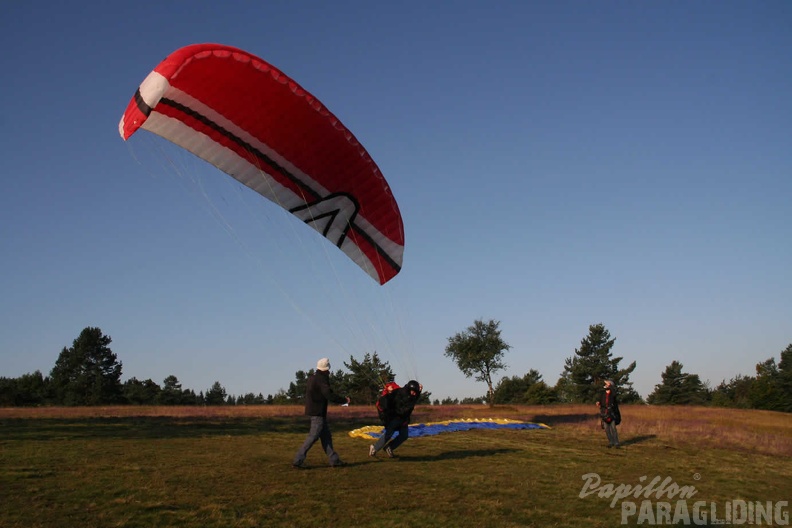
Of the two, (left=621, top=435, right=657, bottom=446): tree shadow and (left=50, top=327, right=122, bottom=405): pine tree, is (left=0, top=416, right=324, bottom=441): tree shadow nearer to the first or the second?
(left=621, top=435, right=657, bottom=446): tree shadow

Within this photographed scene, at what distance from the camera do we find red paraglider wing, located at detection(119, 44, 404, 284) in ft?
34.1

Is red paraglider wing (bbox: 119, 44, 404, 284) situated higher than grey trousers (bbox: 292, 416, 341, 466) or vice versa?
red paraglider wing (bbox: 119, 44, 404, 284)

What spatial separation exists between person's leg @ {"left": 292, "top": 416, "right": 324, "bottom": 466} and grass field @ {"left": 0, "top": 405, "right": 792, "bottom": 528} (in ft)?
0.95

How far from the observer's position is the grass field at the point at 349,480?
6.16 metres

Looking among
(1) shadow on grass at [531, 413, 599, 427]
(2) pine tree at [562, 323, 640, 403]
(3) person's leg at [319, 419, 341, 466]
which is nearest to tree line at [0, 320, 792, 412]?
(2) pine tree at [562, 323, 640, 403]

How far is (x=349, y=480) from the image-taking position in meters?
8.28

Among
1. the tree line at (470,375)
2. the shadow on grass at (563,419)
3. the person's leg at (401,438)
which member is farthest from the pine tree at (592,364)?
the person's leg at (401,438)

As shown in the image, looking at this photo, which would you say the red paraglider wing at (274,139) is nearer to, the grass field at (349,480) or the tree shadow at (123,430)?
the grass field at (349,480)

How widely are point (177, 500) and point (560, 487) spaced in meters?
5.49

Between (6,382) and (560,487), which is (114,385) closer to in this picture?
(6,382)

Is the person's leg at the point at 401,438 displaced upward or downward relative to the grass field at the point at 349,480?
upward

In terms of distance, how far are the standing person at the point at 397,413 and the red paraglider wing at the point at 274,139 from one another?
14.6 ft

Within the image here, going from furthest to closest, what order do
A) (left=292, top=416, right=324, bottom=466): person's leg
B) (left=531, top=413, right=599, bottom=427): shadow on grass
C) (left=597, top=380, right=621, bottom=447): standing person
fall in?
(left=531, top=413, right=599, bottom=427): shadow on grass < (left=597, top=380, right=621, bottom=447): standing person < (left=292, top=416, right=324, bottom=466): person's leg

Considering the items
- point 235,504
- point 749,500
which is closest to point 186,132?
point 235,504
